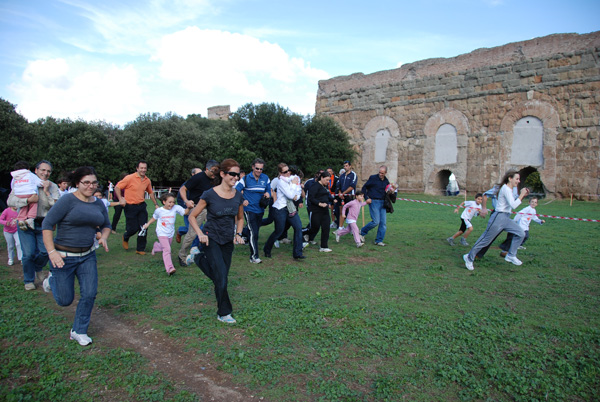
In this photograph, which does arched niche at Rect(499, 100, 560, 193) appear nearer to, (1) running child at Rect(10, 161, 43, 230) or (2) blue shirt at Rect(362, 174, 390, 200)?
(2) blue shirt at Rect(362, 174, 390, 200)

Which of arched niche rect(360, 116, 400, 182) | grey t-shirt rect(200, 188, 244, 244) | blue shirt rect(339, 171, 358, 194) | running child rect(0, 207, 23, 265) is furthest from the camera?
arched niche rect(360, 116, 400, 182)

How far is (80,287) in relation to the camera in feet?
13.3

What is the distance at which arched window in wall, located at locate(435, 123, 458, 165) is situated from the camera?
23188 mm

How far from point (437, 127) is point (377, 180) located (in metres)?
16.2

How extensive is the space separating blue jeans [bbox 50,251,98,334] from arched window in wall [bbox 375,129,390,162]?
2338cm

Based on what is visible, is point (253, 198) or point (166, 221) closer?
point (166, 221)

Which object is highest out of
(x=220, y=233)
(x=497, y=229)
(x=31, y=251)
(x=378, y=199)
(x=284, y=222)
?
(x=378, y=199)

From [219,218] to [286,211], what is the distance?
3290 mm

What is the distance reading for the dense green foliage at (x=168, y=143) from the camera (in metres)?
26.0

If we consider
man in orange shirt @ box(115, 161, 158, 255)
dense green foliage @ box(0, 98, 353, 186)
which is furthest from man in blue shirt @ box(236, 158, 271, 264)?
dense green foliage @ box(0, 98, 353, 186)

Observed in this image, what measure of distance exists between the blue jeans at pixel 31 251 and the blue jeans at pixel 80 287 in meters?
2.24

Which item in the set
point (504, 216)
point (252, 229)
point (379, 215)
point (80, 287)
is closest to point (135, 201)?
point (252, 229)

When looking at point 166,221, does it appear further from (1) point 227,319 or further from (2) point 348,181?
(2) point 348,181

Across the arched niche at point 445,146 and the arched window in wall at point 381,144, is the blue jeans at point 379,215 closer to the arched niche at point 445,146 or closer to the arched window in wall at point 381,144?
the arched niche at point 445,146
